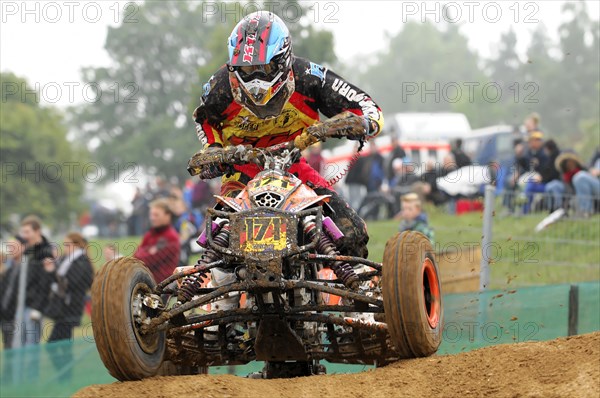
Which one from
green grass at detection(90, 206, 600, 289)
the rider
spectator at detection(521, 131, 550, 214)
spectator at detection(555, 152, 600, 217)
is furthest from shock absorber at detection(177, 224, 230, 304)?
spectator at detection(521, 131, 550, 214)

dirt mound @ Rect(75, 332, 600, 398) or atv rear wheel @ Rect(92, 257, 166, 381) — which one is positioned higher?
atv rear wheel @ Rect(92, 257, 166, 381)

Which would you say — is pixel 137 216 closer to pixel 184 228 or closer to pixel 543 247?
pixel 184 228

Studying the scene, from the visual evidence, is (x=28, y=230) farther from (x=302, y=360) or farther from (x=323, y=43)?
(x=323, y=43)

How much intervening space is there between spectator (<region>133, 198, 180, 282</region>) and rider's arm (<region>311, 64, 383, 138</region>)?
15.6 ft

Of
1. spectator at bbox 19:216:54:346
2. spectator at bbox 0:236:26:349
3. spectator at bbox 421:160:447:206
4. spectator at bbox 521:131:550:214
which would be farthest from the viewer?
spectator at bbox 421:160:447:206

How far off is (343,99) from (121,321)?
2626 millimetres

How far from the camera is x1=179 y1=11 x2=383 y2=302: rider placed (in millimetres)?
7238

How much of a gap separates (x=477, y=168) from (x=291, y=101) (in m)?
14.8

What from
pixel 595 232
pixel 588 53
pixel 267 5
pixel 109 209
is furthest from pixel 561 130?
pixel 595 232

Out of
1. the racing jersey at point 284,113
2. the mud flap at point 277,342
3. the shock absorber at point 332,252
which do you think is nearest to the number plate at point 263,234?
the shock absorber at point 332,252

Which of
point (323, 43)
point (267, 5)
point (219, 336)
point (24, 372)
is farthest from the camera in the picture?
point (323, 43)

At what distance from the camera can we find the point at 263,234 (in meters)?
6.57

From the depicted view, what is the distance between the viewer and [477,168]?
2202cm

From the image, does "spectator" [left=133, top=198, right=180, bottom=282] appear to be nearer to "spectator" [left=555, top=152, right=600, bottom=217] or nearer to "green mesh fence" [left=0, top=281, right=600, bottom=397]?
"green mesh fence" [left=0, top=281, right=600, bottom=397]
